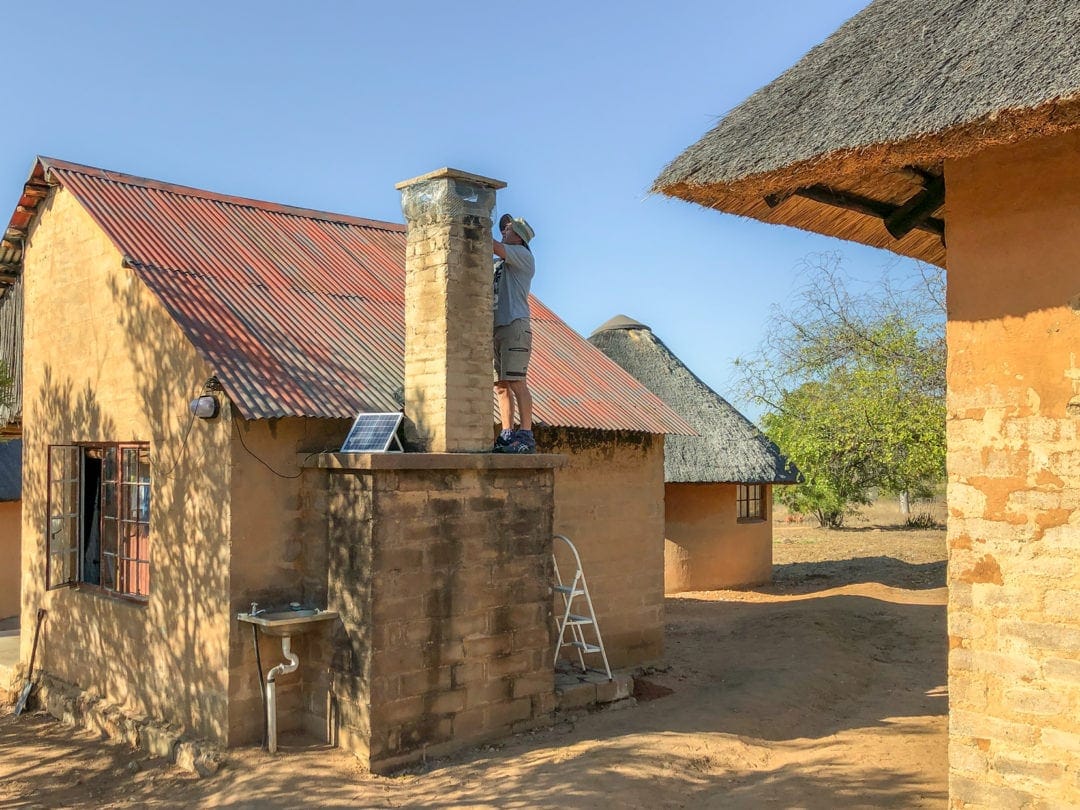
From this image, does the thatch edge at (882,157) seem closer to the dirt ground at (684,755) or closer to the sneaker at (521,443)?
the sneaker at (521,443)

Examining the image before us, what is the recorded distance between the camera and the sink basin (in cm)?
737

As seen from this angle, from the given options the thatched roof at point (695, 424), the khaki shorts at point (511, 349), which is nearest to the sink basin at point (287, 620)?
the khaki shorts at point (511, 349)

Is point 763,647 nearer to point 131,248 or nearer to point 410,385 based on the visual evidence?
point 410,385

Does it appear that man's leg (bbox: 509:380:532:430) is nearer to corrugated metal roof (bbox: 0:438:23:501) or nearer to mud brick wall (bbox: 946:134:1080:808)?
mud brick wall (bbox: 946:134:1080:808)

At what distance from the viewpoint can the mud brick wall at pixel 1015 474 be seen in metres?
4.63

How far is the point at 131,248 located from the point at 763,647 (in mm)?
8349

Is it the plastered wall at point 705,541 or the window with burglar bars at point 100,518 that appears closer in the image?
the window with burglar bars at point 100,518

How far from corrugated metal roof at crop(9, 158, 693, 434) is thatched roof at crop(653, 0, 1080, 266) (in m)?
3.90

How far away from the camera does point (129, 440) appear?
29.2ft

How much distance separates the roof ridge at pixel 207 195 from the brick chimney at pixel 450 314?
13.6 feet

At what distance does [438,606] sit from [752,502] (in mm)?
11040

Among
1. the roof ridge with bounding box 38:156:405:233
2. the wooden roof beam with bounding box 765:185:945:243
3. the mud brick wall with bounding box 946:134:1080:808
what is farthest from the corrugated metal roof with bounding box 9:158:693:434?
the mud brick wall with bounding box 946:134:1080:808

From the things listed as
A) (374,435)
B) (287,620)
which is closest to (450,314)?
(374,435)

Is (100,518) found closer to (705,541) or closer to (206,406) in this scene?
(206,406)
